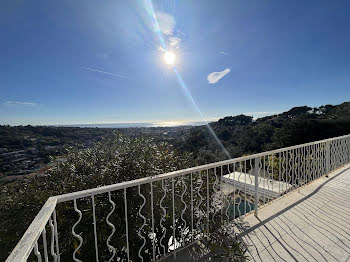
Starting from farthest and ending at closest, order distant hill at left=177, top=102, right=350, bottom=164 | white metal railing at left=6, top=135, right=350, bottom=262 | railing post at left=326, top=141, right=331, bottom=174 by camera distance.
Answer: distant hill at left=177, top=102, right=350, bottom=164
railing post at left=326, top=141, right=331, bottom=174
white metal railing at left=6, top=135, right=350, bottom=262

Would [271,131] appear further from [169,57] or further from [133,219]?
[133,219]

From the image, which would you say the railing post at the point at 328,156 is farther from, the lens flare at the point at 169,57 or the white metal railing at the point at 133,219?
the lens flare at the point at 169,57

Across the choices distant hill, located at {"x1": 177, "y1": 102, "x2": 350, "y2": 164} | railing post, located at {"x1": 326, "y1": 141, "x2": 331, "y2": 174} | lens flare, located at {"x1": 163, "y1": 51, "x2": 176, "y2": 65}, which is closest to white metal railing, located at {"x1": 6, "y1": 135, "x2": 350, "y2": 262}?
railing post, located at {"x1": 326, "y1": 141, "x2": 331, "y2": 174}

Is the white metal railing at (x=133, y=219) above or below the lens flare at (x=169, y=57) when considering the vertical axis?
below

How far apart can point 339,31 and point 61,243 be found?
32.4 feet

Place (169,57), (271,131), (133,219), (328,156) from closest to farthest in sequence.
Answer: (133,219)
(328,156)
(169,57)
(271,131)

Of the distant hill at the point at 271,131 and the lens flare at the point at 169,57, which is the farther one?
the distant hill at the point at 271,131

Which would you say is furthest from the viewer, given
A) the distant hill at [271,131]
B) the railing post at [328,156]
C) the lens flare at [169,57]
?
the distant hill at [271,131]

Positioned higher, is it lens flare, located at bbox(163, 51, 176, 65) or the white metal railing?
lens flare, located at bbox(163, 51, 176, 65)

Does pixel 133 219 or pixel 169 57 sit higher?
pixel 169 57

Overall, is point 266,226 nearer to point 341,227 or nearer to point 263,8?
point 341,227

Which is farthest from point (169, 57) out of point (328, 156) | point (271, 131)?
point (271, 131)

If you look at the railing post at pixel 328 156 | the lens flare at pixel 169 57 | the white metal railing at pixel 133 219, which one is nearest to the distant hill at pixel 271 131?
the lens flare at pixel 169 57

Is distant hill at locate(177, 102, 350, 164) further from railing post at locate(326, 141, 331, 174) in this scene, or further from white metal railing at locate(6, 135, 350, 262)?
white metal railing at locate(6, 135, 350, 262)
